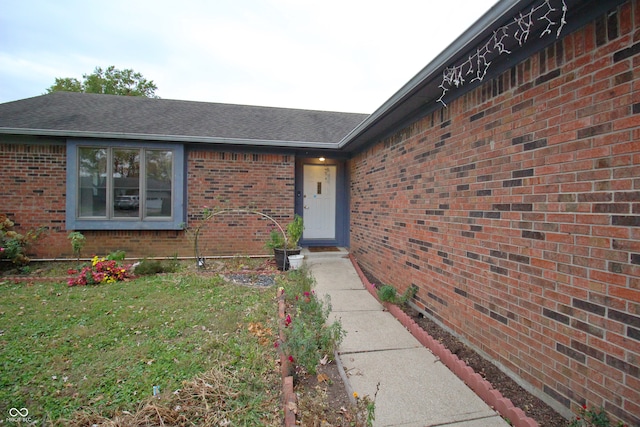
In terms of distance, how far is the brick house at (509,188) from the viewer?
1.68 metres

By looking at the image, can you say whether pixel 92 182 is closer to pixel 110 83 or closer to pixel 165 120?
pixel 165 120

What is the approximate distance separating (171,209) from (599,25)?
7.35 meters

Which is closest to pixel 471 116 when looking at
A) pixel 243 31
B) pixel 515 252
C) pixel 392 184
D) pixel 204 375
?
pixel 515 252

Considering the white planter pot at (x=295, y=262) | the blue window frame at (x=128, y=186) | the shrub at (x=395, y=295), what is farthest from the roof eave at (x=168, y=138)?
the shrub at (x=395, y=295)

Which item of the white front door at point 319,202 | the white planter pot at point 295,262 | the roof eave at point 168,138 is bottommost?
the white planter pot at point 295,262

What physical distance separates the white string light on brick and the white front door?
17.3 ft

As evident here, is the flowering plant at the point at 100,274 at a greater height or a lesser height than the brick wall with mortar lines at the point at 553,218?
lesser

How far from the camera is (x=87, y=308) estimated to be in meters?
4.16

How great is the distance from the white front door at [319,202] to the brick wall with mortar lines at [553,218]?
15.8ft

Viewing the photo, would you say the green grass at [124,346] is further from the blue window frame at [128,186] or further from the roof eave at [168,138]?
the roof eave at [168,138]

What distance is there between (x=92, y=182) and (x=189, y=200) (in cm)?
215

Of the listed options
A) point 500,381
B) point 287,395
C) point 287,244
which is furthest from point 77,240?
point 500,381

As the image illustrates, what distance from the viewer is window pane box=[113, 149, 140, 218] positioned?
677 centimetres

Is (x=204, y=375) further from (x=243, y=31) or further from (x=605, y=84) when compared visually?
(x=243, y=31)
